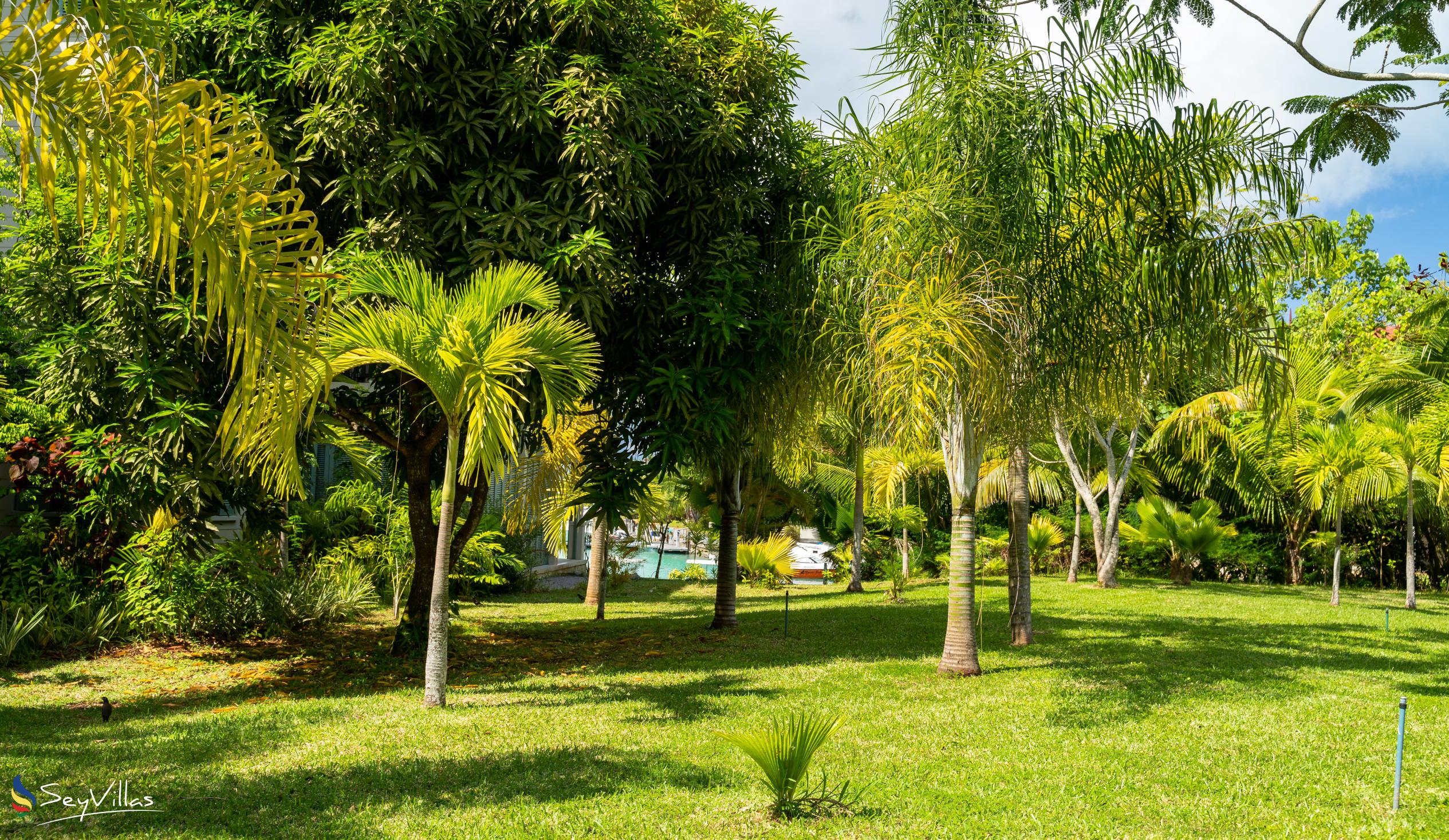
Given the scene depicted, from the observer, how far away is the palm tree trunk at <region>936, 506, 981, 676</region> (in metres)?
9.50

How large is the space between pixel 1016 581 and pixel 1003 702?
343 centimetres

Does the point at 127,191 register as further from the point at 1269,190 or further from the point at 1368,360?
the point at 1368,360

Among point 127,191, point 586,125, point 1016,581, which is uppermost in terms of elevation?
point 586,125

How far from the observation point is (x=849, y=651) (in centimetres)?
1129

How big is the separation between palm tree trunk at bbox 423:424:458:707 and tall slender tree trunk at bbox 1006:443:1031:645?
588 centimetres

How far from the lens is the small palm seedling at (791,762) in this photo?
204 inches

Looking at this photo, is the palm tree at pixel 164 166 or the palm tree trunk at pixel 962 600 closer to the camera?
the palm tree at pixel 164 166

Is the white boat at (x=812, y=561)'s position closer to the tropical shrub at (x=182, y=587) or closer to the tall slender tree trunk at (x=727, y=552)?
the tall slender tree trunk at (x=727, y=552)

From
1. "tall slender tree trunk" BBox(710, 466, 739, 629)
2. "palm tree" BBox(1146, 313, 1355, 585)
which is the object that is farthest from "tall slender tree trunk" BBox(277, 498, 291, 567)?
"palm tree" BBox(1146, 313, 1355, 585)

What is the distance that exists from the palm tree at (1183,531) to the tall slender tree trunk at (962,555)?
1394 cm

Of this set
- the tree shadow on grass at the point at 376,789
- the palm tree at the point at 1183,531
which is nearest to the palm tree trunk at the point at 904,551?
the palm tree at the point at 1183,531

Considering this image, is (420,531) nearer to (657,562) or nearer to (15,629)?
(15,629)

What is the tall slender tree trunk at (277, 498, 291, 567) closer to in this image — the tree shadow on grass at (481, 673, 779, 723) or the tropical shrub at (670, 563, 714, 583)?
the tree shadow on grass at (481, 673, 779, 723)

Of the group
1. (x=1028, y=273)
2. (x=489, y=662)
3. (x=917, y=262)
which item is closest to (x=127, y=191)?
(x=917, y=262)
